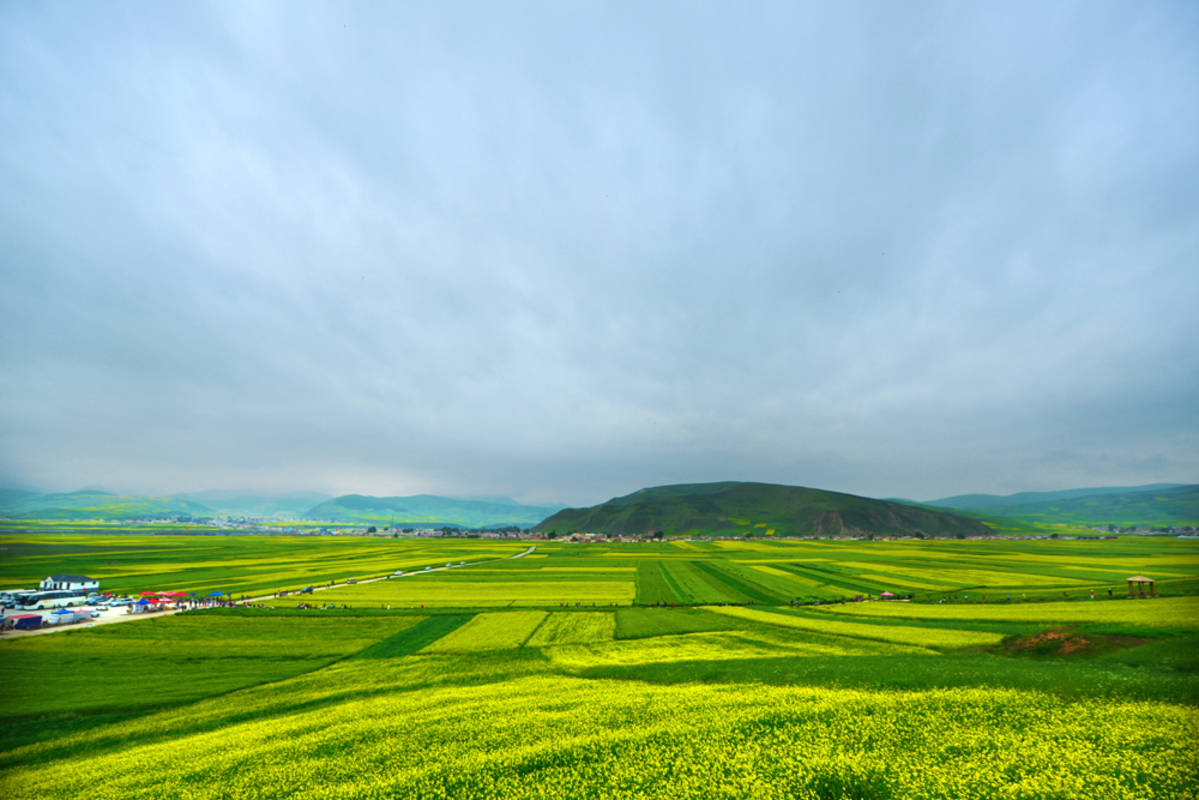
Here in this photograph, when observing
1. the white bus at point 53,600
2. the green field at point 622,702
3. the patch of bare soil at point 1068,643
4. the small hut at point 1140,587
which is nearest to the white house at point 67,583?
the white bus at point 53,600

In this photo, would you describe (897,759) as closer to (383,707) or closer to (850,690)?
(850,690)

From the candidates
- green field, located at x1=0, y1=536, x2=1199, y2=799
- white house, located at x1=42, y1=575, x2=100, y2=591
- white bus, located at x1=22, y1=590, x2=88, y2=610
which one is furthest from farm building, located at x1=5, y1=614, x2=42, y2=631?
white house, located at x1=42, y1=575, x2=100, y2=591

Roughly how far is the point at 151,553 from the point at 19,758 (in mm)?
180010

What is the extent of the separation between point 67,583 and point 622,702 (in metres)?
125

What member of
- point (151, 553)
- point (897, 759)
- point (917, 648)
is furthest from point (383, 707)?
point (151, 553)

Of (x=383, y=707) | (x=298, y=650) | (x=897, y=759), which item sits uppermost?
(x=897, y=759)

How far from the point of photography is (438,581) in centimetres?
9950

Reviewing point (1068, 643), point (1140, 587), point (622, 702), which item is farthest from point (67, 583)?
point (1140, 587)

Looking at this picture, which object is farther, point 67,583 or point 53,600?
point 67,583

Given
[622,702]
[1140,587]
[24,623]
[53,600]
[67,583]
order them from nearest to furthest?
[622,702]
[24,623]
[1140,587]
[53,600]
[67,583]

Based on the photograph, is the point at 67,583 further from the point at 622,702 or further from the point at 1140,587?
the point at 1140,587

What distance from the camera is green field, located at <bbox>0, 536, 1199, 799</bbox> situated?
682 inches

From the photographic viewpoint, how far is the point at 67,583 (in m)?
85.2

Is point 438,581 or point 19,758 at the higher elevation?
point 19,758
